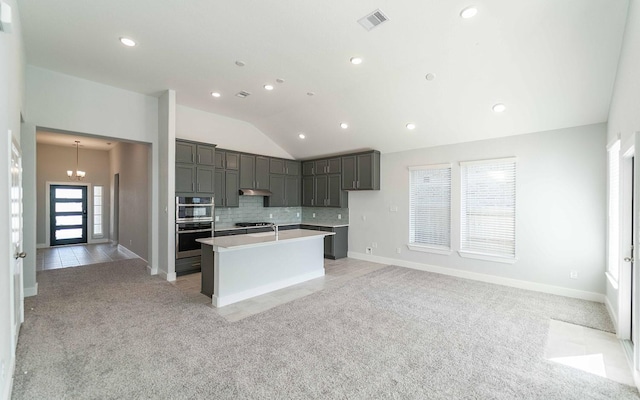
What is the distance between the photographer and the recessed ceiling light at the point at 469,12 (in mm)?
2786

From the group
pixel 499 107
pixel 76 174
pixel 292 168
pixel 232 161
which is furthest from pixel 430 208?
pixel 76 174

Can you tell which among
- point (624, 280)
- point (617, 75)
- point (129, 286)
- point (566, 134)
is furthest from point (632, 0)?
point (129, 286)

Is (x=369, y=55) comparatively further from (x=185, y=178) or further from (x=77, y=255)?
(x=77, y=255)

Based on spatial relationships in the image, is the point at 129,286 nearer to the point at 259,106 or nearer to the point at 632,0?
the point at 259,106

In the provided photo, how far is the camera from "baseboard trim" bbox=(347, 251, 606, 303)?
432cm

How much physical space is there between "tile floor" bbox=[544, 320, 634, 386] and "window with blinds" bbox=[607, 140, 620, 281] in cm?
97

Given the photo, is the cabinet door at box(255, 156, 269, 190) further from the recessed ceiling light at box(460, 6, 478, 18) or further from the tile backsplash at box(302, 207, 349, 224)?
the recessed ceiling light at box(460, 6, 478, 18)

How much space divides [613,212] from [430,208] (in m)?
2.73

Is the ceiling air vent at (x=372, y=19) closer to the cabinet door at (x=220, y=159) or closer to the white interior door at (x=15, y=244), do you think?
the white interior door at (x=15, y=244)

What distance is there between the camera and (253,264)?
439 centimetres

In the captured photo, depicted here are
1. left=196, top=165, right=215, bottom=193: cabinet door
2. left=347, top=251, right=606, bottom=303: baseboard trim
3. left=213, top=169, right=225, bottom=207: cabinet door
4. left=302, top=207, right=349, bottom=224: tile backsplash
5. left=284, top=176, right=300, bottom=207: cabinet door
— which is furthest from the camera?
left=284, top=176, right=300, bottom=207: cabinet door

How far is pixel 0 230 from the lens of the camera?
1.87m

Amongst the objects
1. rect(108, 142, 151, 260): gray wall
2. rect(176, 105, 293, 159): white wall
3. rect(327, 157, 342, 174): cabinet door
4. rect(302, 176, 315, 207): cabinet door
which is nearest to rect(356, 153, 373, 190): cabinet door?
rect(327, 157, 342, 174): cabinet door

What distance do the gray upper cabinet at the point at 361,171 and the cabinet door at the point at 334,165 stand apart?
113mm
